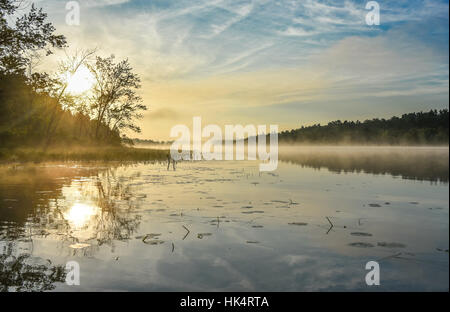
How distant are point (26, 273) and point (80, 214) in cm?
511

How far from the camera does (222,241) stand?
27.6ft

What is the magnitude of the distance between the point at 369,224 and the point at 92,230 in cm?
801

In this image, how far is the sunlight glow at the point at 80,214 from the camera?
10164 mm

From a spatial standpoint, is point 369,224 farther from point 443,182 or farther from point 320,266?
point 443,182

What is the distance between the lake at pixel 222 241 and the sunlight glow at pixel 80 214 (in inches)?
1.3

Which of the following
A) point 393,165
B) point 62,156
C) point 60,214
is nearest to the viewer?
point 60,214

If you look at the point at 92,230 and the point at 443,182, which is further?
the point at 443,182

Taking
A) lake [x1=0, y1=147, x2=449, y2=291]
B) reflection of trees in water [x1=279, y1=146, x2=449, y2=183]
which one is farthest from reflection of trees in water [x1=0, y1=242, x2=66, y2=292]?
reflection of trees in water [x1=279, y1=146, x2=449, y2=183]

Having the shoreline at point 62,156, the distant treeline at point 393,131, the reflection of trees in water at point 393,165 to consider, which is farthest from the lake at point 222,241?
the distant treeline at point 393,131

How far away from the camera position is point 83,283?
5871mm

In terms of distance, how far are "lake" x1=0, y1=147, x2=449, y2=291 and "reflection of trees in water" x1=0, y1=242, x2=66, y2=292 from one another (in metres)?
0.02

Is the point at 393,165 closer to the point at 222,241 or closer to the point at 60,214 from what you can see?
the point at 222,241

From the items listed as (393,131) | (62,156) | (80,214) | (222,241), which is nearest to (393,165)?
(222,241)
